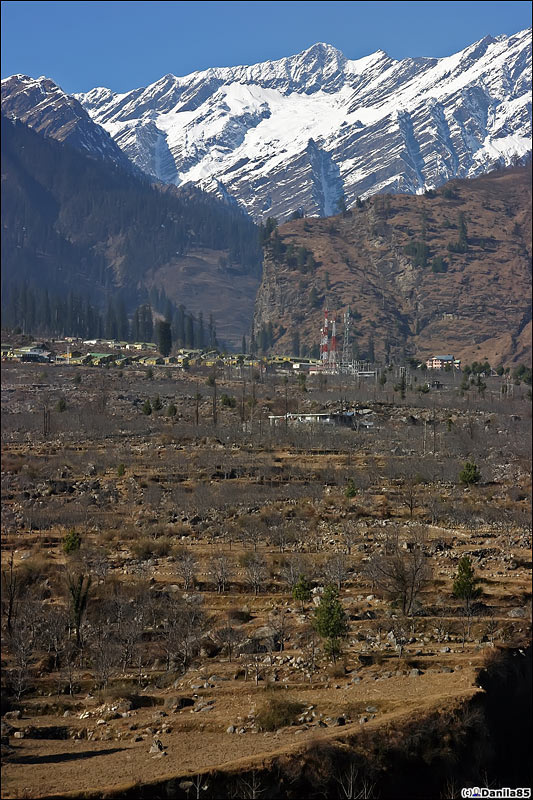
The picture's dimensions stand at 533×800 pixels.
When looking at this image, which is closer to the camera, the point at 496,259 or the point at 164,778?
the point at 164,778

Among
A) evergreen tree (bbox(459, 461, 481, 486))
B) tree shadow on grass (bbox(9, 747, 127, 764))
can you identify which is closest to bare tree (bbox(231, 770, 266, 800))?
tree shadow on grass (bbox(9, 747, 127, 764))

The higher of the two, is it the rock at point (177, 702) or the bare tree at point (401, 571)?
the bare tree at point (401, 571)

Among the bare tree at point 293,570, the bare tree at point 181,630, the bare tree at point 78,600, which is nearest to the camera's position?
the bare tree at point 181,630

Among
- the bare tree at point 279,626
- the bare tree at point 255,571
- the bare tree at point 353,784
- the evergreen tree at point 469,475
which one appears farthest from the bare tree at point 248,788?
the evergreen tree at point 469,475

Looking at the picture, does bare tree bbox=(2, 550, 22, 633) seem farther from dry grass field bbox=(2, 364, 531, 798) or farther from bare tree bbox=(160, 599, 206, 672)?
bare tree bbox=(160, 599, 206, 672)

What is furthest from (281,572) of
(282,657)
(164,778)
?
(164,778)

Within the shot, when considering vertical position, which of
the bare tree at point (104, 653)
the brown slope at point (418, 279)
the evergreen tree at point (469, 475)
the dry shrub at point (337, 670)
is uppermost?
the brown slope at point (418, 279)

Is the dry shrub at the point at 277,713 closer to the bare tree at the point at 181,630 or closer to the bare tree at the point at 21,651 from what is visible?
the bare tree at the point at 181,630

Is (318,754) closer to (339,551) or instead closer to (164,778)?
(164,778)
